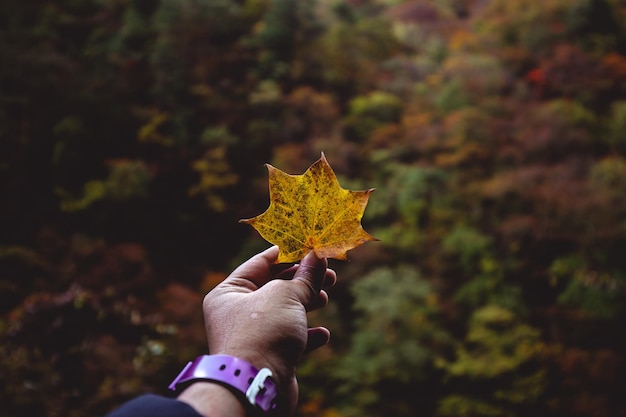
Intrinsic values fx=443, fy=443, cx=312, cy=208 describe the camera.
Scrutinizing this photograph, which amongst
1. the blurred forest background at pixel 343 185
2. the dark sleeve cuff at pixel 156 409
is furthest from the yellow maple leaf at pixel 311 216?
the blurred forest background at pixel 343 185

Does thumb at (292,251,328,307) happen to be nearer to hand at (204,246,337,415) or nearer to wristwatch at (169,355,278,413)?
hand at (204,246,337,415)

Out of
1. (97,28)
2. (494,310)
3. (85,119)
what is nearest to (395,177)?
(494,310)

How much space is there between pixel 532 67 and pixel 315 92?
455 centimetres

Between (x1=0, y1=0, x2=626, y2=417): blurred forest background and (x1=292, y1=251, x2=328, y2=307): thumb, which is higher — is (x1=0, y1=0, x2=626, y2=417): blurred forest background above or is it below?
above

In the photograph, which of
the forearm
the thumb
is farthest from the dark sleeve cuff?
the thumb

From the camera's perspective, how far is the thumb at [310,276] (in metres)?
0.75

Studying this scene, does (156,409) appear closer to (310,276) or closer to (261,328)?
(261,328)

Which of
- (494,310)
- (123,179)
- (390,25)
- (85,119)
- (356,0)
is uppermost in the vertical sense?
(356,0)

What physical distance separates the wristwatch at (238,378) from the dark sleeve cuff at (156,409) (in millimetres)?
63

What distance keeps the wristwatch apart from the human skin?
11 millimetres

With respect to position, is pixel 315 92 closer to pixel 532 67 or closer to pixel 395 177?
pixel 395 177

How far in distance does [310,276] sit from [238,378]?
23 centimetres

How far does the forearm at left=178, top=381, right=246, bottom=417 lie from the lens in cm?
55

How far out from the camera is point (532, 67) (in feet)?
29.9
